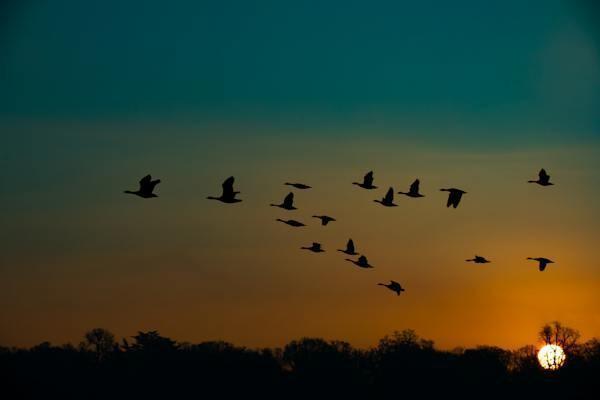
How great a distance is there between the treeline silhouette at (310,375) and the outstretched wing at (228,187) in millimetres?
60836

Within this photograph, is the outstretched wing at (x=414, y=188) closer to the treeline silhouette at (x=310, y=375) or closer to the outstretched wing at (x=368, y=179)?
the outstretched wing at (x=368, y=179)

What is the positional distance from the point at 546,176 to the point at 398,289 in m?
13.0

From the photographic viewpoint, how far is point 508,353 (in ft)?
534

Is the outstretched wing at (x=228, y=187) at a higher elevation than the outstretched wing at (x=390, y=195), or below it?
below

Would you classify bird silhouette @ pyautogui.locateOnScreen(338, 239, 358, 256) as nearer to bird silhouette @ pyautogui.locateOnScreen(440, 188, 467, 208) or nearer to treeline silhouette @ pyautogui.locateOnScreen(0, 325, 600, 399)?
bird silhouette @ pyautogui.locateOnScreen(440, 188, 467, 208)

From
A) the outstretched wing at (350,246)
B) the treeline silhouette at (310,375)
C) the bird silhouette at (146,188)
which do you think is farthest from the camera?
the treeline silhouette at (310,375)

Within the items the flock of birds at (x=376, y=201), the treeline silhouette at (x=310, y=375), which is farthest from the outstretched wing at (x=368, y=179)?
the treeline silhouette at (x=310, y=375)

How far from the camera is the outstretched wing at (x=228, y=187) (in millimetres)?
79506

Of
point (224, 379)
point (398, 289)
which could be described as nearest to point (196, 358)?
point (224, 379)

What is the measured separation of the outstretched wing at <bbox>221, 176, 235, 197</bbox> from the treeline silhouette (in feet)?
200

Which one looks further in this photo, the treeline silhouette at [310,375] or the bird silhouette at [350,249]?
the treeline silhouette at [310,375]

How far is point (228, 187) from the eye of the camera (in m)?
80.1

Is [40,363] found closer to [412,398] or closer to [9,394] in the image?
[9,394]

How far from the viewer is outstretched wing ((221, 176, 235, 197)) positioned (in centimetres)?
7951
